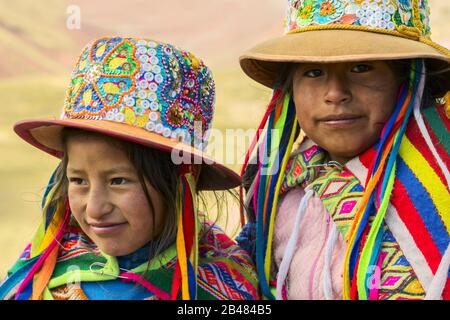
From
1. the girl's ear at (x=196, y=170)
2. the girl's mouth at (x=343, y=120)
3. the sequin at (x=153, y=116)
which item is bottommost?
the girl's ear at (x=196, y=170)

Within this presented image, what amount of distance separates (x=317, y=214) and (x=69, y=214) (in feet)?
2.60

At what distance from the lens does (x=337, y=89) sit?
2080mm

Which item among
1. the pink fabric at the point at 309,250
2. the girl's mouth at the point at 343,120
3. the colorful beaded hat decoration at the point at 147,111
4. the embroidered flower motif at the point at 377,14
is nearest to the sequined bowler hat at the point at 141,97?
the colorful beaded hat decoration at the point at 147,111

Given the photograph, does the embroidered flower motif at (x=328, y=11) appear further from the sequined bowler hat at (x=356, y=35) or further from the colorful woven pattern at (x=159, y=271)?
the colorful woven pattern at (x=159, y=271)

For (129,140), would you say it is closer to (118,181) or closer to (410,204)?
(118,181)

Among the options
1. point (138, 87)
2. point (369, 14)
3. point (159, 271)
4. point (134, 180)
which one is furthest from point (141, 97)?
point (369, 14)

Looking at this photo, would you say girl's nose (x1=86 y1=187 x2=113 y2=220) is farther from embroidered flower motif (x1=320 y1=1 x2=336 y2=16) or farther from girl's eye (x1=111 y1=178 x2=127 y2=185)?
embroidered flower motif (x1=320 y1=1 x2=336 y2=16)

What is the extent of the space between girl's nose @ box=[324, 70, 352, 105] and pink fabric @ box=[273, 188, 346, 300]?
320 mm

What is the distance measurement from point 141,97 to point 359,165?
2.23 ft

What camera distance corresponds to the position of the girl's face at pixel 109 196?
198cm

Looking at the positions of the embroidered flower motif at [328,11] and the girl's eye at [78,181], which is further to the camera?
the embroidered flower motif at [328,11]

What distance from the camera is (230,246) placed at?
2301 millimetres

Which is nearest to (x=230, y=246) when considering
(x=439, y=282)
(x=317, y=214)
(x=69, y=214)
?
(x=317, y=214)

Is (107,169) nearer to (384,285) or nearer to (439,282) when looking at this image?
→ (384,285)
